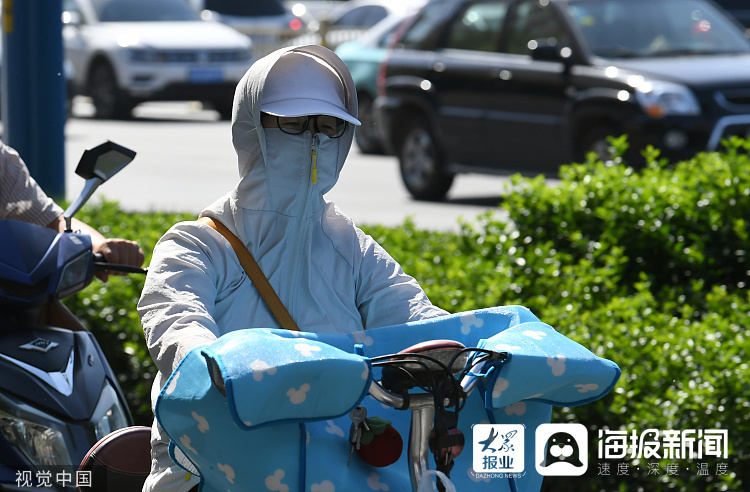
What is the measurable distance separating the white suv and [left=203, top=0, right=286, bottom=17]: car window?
5.77 metres

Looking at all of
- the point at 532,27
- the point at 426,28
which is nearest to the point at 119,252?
the point at 532,27

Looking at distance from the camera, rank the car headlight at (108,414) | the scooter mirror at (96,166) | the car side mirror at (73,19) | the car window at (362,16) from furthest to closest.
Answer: the car window at (362,16)
the car side mirror at (73,19)
the scooter mirror at (96,166)
the car headlight at (108,414)

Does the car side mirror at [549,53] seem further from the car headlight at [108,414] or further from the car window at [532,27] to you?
the car headlight at [108,414]

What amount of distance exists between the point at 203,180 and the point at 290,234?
987 centimetres

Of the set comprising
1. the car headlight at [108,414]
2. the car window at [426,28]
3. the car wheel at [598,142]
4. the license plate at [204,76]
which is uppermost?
the car headlight at [108,414]

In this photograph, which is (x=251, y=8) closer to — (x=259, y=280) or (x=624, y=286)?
(x=624, y=286)

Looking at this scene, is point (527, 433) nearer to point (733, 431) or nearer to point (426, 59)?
point (733, 431)

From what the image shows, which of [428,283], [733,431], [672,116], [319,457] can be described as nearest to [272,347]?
[319,457]

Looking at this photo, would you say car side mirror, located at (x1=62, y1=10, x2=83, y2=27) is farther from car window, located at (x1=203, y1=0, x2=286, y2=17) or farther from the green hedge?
the green hedge

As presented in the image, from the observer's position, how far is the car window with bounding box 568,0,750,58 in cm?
1005

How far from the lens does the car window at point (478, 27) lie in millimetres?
10695

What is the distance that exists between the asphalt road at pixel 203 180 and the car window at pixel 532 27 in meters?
1.45

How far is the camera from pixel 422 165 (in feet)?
36.8

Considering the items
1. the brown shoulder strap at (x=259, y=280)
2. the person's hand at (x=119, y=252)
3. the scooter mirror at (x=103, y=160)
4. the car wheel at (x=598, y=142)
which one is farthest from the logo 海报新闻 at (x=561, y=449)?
the car wheel at (x=598, y=142)
